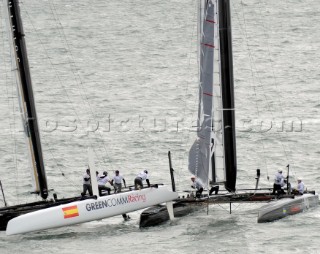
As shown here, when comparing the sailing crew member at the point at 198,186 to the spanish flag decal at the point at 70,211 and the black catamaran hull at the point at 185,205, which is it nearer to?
the black catamaran hull at the point at 185,205

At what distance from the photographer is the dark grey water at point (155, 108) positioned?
1184 inches

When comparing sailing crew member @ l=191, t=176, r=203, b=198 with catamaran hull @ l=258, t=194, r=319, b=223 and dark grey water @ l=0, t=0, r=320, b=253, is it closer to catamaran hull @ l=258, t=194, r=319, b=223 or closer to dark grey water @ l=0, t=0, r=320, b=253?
dark grey water @ l=0, t=0, r=320, b=253

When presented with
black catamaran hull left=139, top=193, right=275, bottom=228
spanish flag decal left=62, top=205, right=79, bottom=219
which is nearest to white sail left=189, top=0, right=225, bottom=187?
black catamaran hull left=139, top=193, right=275, bottom=228

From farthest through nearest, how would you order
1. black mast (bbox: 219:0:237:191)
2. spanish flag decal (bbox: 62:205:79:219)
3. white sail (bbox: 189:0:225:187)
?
1. black mast (bbox: 219:0:237:191)
2. white sail (bbox: 189:0:225:187)
3. spanish flag decal (bbox: 62:205:79:219)

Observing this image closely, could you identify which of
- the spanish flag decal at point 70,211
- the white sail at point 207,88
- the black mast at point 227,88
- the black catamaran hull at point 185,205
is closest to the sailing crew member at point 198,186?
the white sail at point 207,88

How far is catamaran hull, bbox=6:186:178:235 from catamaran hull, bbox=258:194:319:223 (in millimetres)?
2887

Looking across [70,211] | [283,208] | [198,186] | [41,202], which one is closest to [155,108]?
[198,186]

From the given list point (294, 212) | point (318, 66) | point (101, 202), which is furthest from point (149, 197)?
point (318, 66)

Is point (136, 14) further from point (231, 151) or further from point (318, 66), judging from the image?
point (231, 151)

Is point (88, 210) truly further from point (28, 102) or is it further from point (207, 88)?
point (207, 88)

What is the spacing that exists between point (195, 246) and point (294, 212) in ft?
15.2

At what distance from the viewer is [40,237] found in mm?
30125

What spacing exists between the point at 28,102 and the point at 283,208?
8592 millimetres

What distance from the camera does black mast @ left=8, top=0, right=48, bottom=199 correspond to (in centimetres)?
3191
